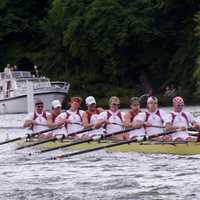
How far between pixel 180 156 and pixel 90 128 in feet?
12.0

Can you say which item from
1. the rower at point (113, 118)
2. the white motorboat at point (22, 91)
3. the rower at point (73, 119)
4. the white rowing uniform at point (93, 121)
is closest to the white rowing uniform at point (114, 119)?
the rower at point (113, 118)

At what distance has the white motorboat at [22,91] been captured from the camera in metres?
57.3

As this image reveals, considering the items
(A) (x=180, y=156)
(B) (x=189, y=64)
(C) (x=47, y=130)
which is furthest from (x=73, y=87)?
(A) (x=180, y=156)

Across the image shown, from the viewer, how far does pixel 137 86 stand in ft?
210

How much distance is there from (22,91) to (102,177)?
117 ft

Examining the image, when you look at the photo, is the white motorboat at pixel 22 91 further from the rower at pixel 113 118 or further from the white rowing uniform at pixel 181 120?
the white rowing uniform at pixel 181 120

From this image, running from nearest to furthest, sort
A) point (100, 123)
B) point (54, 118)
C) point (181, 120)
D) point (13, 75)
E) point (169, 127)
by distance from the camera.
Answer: point (169, 127) < point (181, 120) < point (100, 123) < point (54, 118) < point (13, 75)

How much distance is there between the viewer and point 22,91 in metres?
58.1

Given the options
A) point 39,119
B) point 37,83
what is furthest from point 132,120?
point 37,83

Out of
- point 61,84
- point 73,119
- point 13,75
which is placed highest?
point 13,75

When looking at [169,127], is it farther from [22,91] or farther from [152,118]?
[22,91]

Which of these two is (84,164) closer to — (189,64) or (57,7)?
(189,64)

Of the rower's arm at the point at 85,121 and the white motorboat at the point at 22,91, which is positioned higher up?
the white motorboat at the point at 22,91

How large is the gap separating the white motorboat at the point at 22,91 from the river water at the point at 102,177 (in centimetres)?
2952
